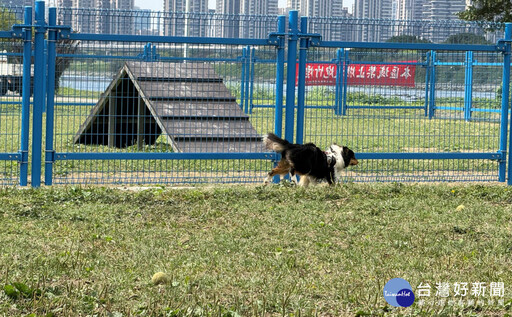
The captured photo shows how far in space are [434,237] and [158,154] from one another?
4.07 meters

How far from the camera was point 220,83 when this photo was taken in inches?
448

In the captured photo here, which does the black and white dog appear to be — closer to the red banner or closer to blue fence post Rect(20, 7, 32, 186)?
the red banner

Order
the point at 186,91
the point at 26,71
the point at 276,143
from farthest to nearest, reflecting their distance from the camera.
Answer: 1. the point at 186,91
2. the point at 276,143
3. the point at 26,71

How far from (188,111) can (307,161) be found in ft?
7.27

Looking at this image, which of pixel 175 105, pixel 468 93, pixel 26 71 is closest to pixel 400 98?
pixel 468 93

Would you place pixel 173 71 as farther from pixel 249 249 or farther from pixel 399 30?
pixel 249 249

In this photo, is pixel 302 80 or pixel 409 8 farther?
pixel 409 8

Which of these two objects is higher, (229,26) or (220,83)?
(229,26)

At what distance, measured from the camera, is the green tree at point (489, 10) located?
32.7 metres

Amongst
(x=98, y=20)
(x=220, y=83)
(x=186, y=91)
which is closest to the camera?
(x=98, y=20)

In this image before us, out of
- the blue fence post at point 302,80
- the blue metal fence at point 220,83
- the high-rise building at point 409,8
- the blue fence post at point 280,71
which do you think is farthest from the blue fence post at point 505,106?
the high-rise building at point 409,8

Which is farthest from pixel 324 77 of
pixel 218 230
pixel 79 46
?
pixel 218 230

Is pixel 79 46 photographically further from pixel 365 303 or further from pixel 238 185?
pixel 365 303

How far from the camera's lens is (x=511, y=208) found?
26.6 ft
